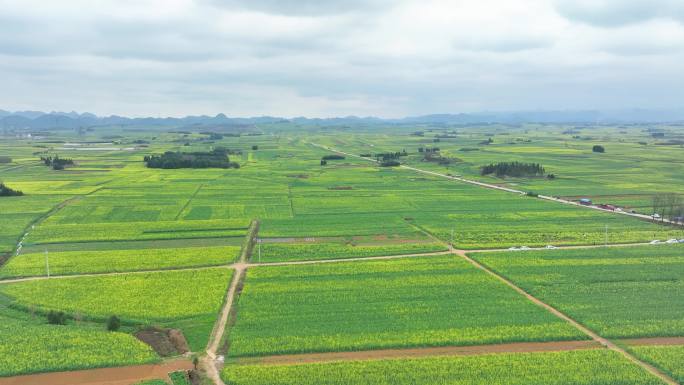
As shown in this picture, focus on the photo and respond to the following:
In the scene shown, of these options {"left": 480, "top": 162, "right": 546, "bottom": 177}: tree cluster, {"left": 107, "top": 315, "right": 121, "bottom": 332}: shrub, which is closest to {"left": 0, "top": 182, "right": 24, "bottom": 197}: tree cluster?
{"left": 107, "top": 315, "right": 121, "bottom": 332}: shrub

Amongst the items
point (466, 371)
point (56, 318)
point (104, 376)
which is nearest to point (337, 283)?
point (466, 371)

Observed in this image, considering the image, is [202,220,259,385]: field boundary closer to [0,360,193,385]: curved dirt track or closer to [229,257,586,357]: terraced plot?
[229,257,586,357]: terraced plot

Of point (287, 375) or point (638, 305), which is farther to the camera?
point (638, 305)

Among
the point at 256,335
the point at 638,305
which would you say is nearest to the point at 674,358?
the point at 638,305

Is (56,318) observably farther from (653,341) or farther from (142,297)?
(653,341)

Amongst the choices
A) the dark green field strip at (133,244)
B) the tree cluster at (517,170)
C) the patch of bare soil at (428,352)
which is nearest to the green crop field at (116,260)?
the dark green field strip at (133,244)

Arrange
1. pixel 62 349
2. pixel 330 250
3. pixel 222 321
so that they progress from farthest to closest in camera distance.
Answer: pixel 330 250 < pixel 222 321 < pixel 62 349

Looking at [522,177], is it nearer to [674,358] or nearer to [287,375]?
[674,358]

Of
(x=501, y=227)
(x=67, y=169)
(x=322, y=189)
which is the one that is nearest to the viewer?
(x=501, y=227)
